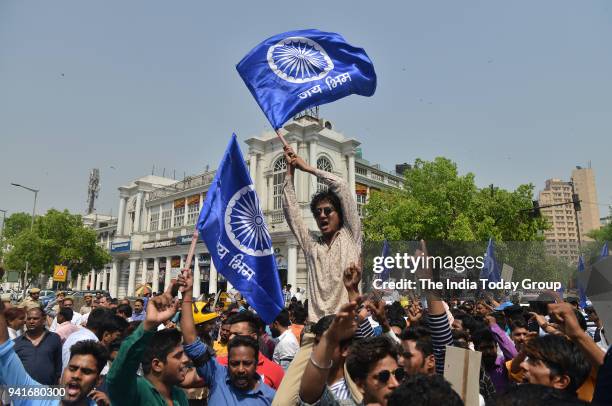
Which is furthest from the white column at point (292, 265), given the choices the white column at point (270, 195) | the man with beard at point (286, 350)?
the man with beard at point (286, 350)

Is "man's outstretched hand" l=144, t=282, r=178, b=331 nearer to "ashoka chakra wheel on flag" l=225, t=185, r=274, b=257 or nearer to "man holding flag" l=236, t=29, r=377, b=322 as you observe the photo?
"man holding flag" l=236, t=29, r=377, b=322

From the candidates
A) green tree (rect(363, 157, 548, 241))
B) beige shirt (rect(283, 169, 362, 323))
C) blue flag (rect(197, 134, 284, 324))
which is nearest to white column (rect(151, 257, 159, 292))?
green tree (rect(363, 157, 548, 241))

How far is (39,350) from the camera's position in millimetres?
4996

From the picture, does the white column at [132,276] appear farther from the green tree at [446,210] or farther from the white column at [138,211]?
the green tree at [446,210]

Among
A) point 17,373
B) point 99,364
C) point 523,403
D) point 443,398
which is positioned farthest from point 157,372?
point 523,403

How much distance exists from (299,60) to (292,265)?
26829 mm

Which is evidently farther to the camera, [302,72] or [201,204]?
[201,204]

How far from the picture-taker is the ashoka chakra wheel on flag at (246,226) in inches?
195

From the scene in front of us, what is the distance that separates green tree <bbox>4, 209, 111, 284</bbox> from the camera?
1752 inches

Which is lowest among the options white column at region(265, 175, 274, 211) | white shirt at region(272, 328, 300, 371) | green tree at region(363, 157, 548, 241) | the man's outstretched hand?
white shirt at region(272, 328, 300, 371)

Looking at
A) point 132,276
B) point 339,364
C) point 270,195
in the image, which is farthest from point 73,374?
point 132,276

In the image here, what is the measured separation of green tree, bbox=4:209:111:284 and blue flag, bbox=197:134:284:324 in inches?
1800

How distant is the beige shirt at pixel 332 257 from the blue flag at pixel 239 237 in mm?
1789

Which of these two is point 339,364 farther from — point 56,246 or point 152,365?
point 56,246
